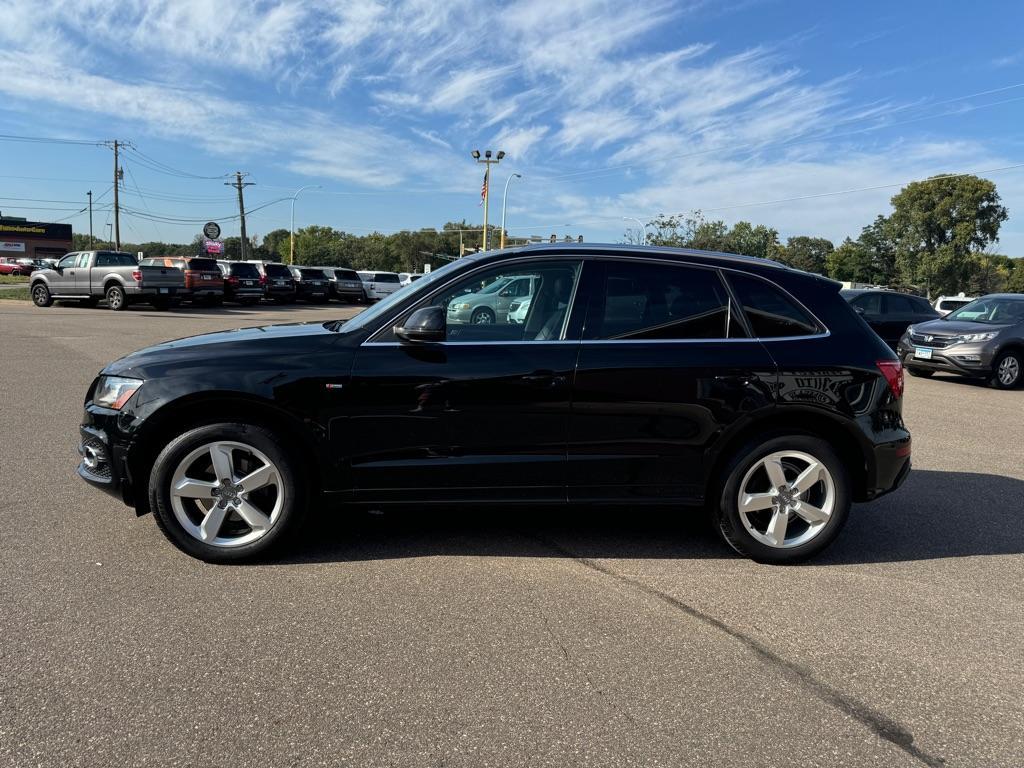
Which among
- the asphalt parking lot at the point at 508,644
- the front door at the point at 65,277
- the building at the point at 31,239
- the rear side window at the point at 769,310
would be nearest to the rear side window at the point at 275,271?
the front door at the point at 65,277

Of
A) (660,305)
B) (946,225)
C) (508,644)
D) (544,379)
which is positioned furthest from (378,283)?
(946,225)

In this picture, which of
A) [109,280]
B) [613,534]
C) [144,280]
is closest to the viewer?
[613,534]

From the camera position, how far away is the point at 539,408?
3758 mm

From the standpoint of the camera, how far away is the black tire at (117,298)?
2332 cm

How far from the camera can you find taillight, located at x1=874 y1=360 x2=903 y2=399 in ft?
13.2

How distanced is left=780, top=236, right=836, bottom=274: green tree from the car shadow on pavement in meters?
102

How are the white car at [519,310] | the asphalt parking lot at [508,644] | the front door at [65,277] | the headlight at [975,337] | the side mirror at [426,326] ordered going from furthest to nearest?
the front door at [65,277], the headlight at [975,337], the white car at [519,310], the side mirror at [426,326], the asphalt parking lot at [508,644]

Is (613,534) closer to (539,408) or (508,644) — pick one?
(539,408)

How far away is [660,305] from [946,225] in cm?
6831

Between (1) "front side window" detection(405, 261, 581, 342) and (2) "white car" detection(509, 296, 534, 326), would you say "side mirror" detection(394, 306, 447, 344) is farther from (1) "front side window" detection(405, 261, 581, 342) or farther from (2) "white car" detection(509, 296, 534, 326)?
(2) "white car" detection(509, 296, 534, 326)

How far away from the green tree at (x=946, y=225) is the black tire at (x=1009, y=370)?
54297 mm

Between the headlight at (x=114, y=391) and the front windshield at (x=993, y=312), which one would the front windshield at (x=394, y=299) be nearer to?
the headlight at (x=114, y=391)

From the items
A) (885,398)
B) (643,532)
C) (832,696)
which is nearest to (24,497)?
(643,532)

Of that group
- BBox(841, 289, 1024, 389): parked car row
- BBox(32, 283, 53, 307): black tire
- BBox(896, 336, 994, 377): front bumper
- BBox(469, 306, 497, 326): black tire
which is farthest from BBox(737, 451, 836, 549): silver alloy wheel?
BBox(32, 283, 53, 307): black tire
